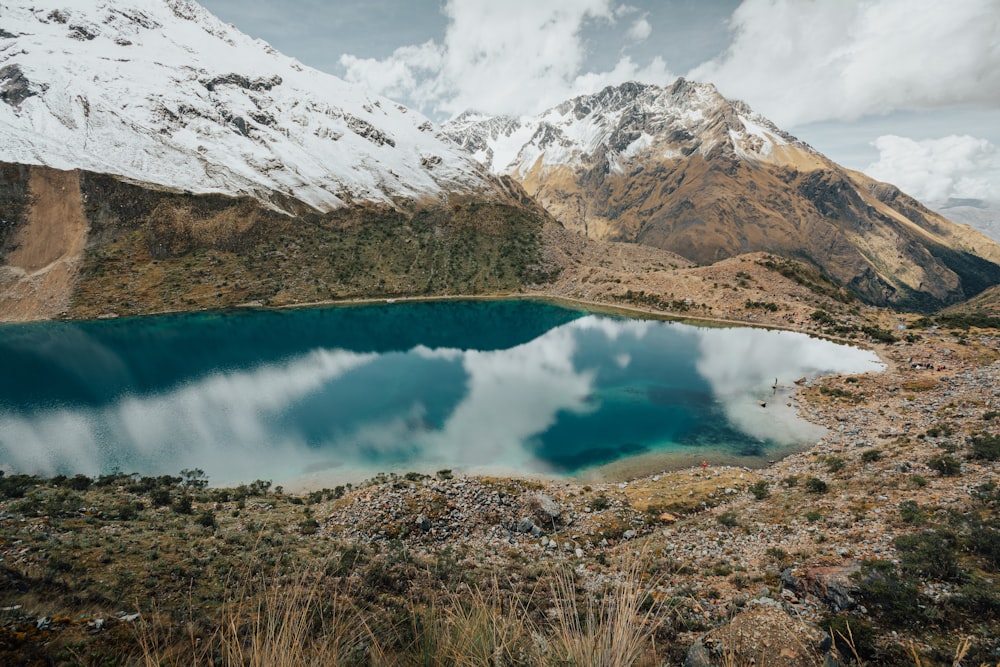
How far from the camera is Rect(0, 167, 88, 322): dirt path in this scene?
7012cm

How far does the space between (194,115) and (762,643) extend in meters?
158

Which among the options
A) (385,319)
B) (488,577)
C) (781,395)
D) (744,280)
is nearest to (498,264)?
(385,319)

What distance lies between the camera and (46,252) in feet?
253

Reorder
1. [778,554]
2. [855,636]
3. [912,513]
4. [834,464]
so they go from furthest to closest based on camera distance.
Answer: [834,464] < [912,513] < [778,554] < [855,636]

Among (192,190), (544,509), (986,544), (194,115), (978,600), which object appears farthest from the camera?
(194,115)

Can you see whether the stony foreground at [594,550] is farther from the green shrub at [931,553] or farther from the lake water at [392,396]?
the lake water at [392,396]

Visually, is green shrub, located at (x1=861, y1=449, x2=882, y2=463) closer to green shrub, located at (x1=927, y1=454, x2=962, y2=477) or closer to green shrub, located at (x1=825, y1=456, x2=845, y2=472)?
green shrub, located at (x1=825, y1=456, x2=845, y2=472)

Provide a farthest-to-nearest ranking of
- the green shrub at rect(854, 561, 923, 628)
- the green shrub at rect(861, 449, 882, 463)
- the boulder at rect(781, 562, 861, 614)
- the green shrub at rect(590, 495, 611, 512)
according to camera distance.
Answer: the green shrub at rect(861, 449, 882, 463)
the green shrub at rect(590, 495, 611, 512)
the boulder at rect(781, 562, 861, 614)
the green shrub at rect(854, 561, 923, 628)

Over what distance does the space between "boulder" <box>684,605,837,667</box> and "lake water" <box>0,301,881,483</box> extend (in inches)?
647

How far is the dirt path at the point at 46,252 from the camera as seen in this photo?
230 ft

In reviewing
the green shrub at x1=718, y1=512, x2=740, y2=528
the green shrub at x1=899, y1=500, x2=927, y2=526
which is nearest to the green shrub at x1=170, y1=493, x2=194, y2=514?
the green shrub at x1=718, y1=512, x2=740, y2=528

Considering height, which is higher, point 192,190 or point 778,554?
point 192,190

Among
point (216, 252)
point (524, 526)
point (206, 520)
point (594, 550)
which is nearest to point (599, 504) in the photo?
point (594, 550)

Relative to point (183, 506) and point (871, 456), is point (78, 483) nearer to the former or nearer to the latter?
point (183, 506)
